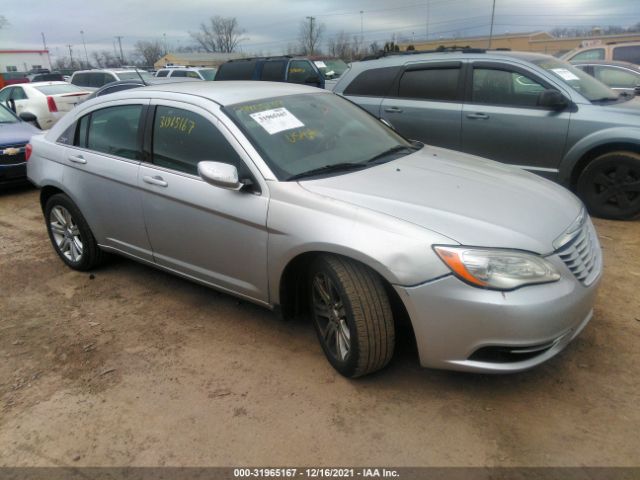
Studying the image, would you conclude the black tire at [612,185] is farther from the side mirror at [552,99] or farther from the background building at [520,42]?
the background building at [520,42]

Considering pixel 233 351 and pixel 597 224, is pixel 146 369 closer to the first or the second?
pixel 233 351

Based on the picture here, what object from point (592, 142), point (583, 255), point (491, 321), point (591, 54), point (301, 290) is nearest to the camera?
point (491, 321)

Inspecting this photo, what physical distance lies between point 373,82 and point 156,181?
4048 mm

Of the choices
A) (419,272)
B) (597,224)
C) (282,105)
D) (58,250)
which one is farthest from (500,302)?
(58,250)

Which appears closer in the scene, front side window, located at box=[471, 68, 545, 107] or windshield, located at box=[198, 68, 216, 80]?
front side window, located at box=[471, 68, 545, 107]

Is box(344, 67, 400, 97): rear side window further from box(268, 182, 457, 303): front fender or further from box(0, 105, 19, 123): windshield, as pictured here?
box(0, 105, 19, 123): windshield

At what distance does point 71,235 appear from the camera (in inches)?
180

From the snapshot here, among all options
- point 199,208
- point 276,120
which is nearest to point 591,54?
point 276,120

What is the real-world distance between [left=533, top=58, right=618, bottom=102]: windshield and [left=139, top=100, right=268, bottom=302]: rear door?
4.10m

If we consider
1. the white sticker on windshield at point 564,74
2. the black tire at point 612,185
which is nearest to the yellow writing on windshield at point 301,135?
the black tire at point 612,185

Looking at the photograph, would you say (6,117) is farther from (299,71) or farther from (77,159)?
(299,71)

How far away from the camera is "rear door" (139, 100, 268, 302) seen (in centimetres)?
312

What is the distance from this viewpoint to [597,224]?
531 centimetres

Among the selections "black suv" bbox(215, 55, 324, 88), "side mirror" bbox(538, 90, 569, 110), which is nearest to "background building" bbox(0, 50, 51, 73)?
"black suv" bbox(215, 55, 324, 88)
